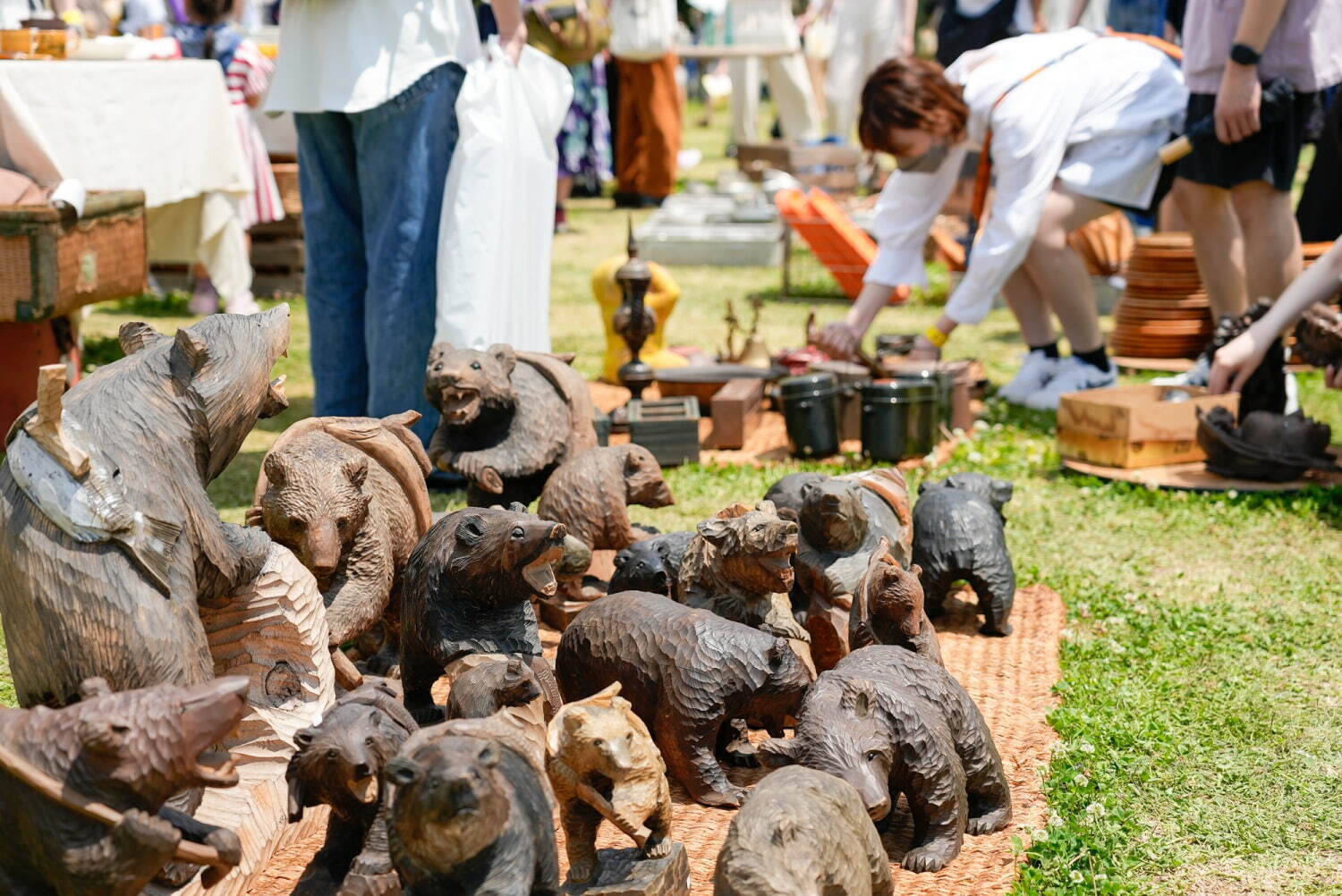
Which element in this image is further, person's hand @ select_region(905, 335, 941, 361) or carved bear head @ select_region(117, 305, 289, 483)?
person's hand @ select_region(905, 335, 941, 361)

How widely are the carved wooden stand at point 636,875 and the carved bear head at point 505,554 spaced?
616 millimetres

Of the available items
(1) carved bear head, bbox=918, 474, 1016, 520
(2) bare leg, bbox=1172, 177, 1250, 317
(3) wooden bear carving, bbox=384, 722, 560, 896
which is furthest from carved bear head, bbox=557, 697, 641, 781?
(2) bare leg, bbox=1172, 177, 1250, 317

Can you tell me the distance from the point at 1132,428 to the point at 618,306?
2.38 metres

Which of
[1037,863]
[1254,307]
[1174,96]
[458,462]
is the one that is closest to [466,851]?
[1037,863]

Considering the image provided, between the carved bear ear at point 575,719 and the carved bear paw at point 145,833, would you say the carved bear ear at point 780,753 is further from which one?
the carved bear paw at point 145,833

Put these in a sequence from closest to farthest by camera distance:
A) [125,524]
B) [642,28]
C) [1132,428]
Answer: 1. [125,524]
2. [1132,428]
3. [642,28]

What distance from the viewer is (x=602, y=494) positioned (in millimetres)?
3422

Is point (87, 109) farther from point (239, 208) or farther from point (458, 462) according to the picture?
point (458, 462)

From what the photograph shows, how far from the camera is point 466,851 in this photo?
5.76 ft

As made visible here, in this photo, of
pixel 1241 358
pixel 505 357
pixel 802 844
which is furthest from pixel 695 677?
pixel 1241 358

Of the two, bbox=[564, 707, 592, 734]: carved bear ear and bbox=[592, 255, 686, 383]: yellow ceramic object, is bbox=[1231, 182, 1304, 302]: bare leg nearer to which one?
bbox=[592, 255, 686, 383]: yellow ceramic object

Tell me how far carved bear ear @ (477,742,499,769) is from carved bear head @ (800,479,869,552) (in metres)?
1.38

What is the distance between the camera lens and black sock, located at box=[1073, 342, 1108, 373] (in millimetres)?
6258

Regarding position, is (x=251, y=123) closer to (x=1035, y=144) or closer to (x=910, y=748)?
(x=1035, y=144)
